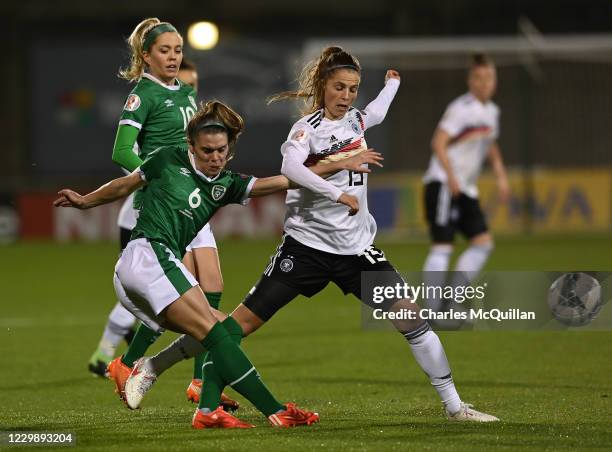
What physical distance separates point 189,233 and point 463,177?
20.2 feet

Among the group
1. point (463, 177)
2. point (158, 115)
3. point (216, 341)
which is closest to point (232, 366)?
point (216, 341)

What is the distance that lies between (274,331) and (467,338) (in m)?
1.99

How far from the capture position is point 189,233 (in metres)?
6.83

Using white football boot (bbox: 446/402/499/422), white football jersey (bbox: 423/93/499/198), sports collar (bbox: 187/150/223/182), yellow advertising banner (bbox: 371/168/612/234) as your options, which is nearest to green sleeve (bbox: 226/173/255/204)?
sports collar (bbox: 187/150/223/182)

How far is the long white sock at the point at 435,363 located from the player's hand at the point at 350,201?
84cm

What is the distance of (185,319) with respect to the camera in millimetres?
6562

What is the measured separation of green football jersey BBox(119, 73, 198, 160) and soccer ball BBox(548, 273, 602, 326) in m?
2.76

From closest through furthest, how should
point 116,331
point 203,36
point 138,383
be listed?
point 138,383
point 116,331
point 203,36

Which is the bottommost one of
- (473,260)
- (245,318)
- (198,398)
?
(198,398)

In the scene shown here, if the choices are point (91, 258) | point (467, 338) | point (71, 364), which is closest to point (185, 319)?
point (71, 364)

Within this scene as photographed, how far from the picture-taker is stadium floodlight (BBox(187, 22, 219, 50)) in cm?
2988

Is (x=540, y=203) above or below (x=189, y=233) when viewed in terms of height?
below

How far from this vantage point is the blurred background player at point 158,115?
7.89 meters

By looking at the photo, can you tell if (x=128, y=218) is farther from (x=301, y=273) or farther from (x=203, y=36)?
(x=203, y=36)
